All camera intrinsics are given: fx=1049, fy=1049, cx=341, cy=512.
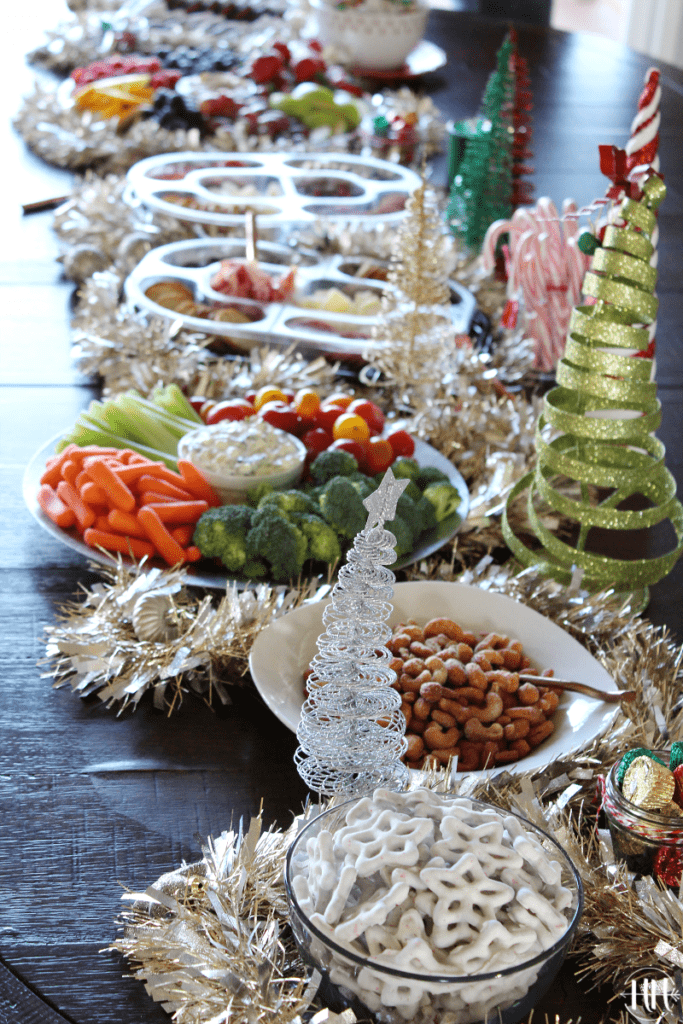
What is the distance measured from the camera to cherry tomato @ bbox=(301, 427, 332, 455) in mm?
1395

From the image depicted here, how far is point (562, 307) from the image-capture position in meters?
1.72

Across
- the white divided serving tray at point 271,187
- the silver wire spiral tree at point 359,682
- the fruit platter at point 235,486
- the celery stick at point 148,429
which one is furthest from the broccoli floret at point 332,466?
the white divided serving tray at point 271,187

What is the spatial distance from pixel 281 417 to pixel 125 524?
31 cm

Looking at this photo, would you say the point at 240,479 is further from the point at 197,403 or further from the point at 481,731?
the point at 481,731

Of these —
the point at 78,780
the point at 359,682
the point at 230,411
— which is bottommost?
the point at 78,780

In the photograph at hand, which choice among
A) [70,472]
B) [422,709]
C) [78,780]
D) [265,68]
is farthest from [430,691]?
[265,68]

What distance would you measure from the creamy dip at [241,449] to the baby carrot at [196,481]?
12 millimetres

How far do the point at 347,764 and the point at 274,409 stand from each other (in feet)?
2.41

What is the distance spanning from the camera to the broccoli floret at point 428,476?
133 centimetres

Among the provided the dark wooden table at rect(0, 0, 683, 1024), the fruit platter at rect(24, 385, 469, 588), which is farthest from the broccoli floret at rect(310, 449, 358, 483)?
the dark wooden table at rect(0, 0, 683, 1024)

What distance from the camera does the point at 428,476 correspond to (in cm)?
133

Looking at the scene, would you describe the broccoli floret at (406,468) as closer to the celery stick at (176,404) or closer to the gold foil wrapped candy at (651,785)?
the celery stick at (176,404)

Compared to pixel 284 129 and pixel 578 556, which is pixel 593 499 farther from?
pixel 284 129

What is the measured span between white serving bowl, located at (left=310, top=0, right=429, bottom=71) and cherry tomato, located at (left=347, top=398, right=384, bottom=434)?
2150mm
